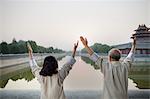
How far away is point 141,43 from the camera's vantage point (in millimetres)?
2809

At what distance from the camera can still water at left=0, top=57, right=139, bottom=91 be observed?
2.75 m

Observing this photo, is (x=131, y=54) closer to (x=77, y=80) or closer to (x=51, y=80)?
(x=77, y=80)

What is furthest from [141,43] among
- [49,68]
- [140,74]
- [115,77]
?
[49,68]

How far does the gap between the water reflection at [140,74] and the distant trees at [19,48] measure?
35 centimetres

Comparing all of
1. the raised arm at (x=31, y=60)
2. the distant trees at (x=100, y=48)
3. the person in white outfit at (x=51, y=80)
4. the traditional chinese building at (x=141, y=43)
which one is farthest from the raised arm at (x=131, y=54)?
the raised arm at (x=31, y=60)

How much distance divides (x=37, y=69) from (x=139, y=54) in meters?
1.05

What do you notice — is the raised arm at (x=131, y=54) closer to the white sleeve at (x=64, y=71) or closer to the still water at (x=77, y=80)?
the still water at (x=77, y=80)

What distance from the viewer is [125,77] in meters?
2.35

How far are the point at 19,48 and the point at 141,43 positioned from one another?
123cm

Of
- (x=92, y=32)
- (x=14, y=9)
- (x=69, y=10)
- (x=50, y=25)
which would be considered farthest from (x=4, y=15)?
(x=92, y=32)

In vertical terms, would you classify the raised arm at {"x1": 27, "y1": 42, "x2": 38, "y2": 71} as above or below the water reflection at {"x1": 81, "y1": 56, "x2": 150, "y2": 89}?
above

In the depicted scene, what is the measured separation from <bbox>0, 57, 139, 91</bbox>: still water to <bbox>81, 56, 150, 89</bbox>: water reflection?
1.1 inches

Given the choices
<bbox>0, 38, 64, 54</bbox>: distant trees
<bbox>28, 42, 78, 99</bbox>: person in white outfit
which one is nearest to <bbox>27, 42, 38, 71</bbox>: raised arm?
<bbox>0, 38, 64, 54</bbox>: distant trees

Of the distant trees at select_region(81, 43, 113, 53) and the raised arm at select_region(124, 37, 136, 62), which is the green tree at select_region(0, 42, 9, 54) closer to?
the distant trees at select_region(81, 43, 113, 53)
